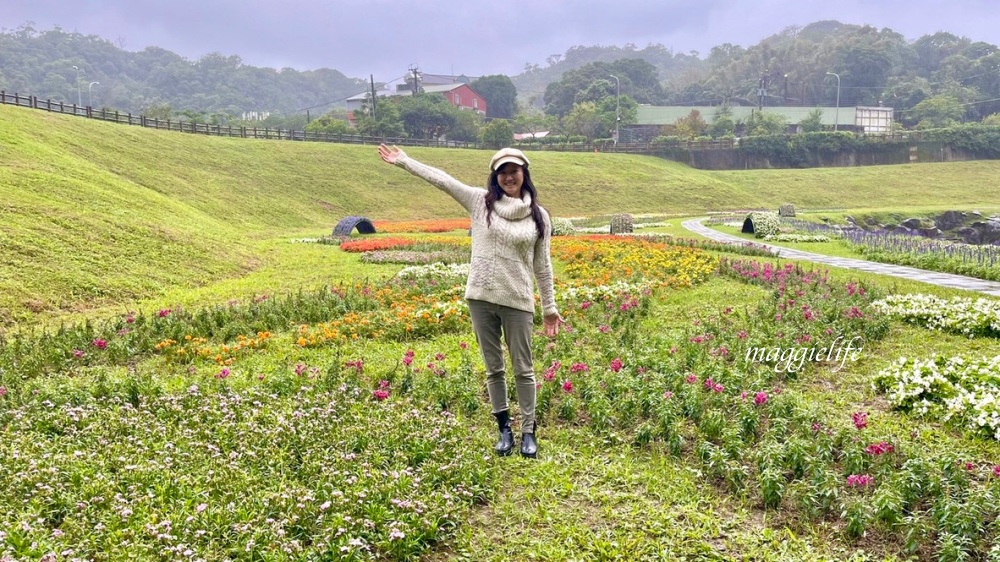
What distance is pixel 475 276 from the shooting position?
4.78 meters

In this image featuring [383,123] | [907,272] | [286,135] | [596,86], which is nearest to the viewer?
[907,272]

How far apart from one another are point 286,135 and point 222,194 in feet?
71.6

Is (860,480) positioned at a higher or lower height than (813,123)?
lower

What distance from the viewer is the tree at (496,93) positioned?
3962 inches

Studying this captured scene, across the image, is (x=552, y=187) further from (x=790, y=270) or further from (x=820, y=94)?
(x=820, y=94)

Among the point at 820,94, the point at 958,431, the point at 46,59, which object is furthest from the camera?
the point at 46,59

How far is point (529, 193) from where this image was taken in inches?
191

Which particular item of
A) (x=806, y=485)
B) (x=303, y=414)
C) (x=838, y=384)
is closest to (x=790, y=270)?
(x=838, y=384)

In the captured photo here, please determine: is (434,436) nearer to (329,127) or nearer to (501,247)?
(501,247)

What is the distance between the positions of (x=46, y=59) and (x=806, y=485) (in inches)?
5981

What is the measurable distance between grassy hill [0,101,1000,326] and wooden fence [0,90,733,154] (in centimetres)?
376

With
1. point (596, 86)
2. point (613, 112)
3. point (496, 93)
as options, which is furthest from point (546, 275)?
point (496, 93)

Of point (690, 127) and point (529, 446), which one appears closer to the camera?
point (529, 446)

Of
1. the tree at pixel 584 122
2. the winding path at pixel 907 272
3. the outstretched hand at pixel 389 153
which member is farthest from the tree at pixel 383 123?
the outstretched hand at pixel 389 153
